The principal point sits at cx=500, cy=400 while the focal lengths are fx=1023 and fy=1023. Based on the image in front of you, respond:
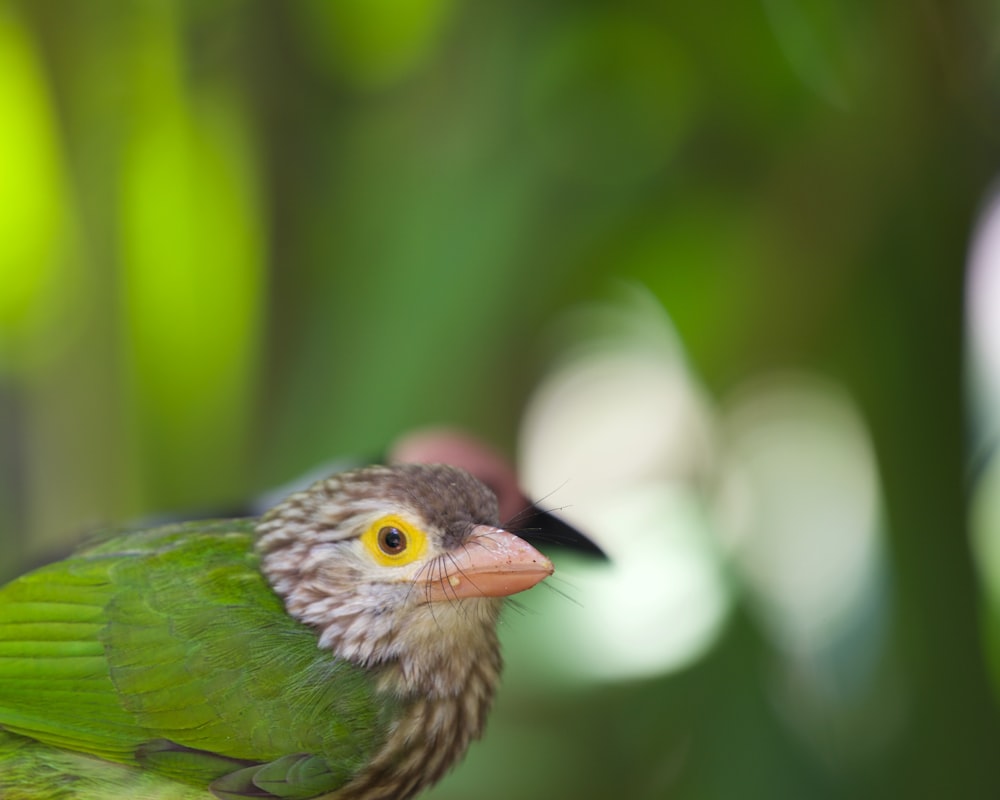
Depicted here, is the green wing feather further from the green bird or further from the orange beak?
the orange beak

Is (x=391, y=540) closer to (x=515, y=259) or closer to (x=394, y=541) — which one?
(x=394, y=541)

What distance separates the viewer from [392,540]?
950mm

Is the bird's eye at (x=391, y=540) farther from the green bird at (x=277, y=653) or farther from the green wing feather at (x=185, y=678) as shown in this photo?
the green wing feather at (x=185, y=678)

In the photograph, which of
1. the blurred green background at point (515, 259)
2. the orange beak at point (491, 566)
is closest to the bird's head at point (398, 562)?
the orange beak at point (491, 566)

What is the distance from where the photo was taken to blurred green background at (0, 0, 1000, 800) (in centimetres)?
218

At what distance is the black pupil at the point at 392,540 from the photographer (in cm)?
94

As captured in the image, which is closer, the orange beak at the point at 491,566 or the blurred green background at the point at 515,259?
the orange beak at the point at 491,566

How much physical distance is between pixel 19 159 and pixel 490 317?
1315mm

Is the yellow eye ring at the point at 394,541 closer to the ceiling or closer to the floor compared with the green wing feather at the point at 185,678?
closer to the ceiling

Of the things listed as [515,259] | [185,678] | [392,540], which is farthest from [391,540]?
[515,259]

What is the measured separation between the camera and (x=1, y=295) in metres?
2.73

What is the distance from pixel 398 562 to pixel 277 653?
14 centimetres

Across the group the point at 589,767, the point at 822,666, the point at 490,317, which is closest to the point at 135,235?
the point at 490,317

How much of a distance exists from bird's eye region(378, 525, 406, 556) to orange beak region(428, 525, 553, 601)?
2.2 inches
